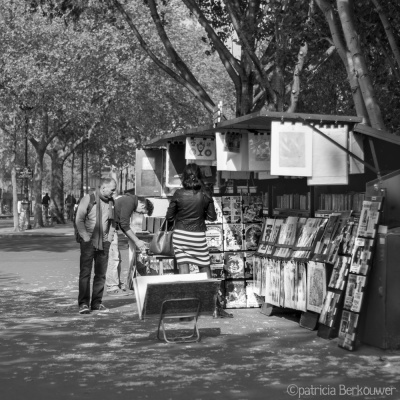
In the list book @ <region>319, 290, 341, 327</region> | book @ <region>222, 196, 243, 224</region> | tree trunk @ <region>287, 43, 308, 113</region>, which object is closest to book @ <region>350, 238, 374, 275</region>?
Answer: book @ <region>319, 290, 341, 327</region>

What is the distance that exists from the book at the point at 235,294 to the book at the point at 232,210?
837 millimetres

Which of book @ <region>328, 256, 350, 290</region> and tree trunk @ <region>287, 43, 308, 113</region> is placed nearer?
book @ <region>328, 256, 350, 290</region>

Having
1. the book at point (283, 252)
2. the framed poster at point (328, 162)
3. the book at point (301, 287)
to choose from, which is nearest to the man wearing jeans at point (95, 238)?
the book at point (283, 252)

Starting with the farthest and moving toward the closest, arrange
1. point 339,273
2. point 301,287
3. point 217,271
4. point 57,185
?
point 57,185 < point 217,271 < point 301,287 < point 339,273

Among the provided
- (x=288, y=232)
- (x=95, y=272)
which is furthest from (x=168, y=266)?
(x=288, y=232)

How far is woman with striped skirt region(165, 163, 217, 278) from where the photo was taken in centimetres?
1134

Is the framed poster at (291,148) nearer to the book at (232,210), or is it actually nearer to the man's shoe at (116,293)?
the book at (232,210)

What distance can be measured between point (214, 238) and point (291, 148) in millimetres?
2866

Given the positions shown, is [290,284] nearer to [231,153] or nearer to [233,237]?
[233,237]

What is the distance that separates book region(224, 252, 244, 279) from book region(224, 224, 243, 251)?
94mm

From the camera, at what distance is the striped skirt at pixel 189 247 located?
1133 cm

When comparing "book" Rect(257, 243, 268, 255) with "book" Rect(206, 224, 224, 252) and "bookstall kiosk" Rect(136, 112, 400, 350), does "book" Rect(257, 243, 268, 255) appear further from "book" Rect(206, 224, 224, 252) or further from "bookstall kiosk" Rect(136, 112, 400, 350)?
"book" Rect(206, 224, 224, 252)

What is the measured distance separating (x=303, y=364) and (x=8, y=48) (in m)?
33.3

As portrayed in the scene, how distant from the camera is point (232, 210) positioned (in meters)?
12.9
